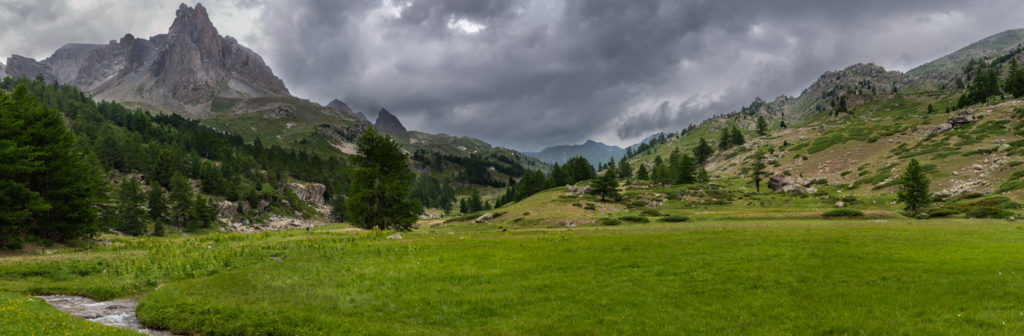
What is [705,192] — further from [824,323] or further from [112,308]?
[112,308]

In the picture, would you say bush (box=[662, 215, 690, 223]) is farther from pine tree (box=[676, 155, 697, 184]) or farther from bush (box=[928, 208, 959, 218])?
pine tree (box=[676, 155, 697, 184])

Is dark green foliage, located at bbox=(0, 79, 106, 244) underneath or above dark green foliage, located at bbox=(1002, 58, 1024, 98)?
underneath

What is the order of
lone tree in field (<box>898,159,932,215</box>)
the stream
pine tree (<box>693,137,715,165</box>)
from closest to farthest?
1. the stream
2. lone tree in field (<box>898,159,932,215</box>)
3. pine tree (<box>693,137,715,165</box>)

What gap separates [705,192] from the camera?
96.8 m

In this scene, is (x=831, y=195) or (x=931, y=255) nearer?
(x=931, y=255)

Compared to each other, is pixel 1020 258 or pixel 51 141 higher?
pixel 51 141

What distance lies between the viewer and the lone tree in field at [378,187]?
51.0 metres

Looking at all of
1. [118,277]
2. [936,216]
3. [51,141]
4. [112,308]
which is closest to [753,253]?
[112,308]

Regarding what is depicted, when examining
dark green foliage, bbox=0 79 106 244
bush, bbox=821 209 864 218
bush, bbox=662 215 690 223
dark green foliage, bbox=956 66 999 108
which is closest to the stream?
dark green foliage, bbox=0 79 106 244

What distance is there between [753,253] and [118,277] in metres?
37.4

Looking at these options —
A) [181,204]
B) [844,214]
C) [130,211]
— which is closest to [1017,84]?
[844,214]

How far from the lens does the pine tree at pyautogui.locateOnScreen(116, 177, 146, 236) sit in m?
82.1

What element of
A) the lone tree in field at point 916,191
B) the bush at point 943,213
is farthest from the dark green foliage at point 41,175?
the lone tree in field at point 916,191

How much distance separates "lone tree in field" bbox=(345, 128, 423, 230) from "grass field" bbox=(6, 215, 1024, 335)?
21029 millimetres
